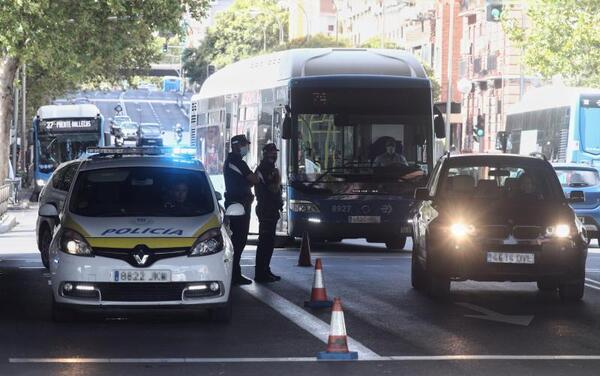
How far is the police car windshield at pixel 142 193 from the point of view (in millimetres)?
14438

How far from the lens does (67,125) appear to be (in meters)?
55.4

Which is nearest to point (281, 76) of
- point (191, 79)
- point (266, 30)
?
point (266, 30)

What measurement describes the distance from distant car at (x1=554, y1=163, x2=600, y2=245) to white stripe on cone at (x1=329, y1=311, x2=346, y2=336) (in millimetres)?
17418

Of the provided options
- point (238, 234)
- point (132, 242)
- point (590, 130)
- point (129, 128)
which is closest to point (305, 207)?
point (238, 234)

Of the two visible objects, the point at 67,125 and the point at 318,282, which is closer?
the point at 318,282

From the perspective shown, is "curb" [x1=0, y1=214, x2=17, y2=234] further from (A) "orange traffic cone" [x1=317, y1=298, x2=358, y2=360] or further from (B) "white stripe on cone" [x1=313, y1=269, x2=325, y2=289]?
(A) "orange traffic cone" [x1=317, y1=298, x2=358, y2=360]

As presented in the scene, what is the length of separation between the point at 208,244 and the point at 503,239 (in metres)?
3.65

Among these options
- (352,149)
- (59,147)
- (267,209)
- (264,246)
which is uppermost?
(352,149)

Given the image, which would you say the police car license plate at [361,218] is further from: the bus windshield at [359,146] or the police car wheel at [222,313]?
the police car wheel at [222,313]

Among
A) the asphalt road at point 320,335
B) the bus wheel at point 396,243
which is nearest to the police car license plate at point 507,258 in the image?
the asphalt road at point 320,335

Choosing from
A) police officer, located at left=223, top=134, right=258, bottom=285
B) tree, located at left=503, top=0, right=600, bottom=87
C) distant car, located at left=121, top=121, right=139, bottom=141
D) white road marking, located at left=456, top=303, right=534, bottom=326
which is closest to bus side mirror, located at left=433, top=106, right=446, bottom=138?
police officer, located at left=223, top=134, right=258, bottom=285

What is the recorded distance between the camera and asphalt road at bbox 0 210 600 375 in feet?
36.9

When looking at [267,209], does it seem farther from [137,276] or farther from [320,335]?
[320,335]

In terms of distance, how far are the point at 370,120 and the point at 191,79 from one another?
419 ft
